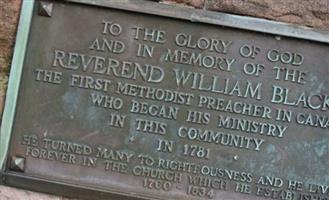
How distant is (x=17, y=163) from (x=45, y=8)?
628 mm

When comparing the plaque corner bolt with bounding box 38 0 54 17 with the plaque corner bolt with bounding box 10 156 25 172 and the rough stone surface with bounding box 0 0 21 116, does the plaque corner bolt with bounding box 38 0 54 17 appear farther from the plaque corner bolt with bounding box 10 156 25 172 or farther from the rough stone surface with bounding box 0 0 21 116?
the plaque corner bolt with bounding box 10 156 25 172

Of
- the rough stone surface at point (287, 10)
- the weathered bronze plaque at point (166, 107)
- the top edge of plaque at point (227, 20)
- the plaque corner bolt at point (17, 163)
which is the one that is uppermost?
the rough stone surface at point (287, 10)

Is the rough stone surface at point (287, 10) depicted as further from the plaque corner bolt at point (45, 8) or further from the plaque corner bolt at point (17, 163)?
the plaque corner bolt at point (17, 163)

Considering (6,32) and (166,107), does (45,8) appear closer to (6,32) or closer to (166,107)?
(6,32)

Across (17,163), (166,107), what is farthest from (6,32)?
(166,107)

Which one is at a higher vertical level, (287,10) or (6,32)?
(287,10)

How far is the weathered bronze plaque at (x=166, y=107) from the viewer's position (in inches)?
166

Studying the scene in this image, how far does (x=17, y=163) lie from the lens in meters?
4.22

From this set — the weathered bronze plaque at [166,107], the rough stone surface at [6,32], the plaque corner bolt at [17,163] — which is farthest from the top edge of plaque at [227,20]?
the plaque corner bolt at [17,163]

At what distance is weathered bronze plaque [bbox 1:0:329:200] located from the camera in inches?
166

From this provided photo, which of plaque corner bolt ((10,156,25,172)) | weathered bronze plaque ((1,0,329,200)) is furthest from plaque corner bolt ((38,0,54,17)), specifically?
plaque corner bolt ((10,156,25,172))

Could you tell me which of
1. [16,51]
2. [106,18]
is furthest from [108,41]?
[16,51]

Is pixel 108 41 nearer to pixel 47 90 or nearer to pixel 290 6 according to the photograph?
pixel 47 90

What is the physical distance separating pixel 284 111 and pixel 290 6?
426 mm
